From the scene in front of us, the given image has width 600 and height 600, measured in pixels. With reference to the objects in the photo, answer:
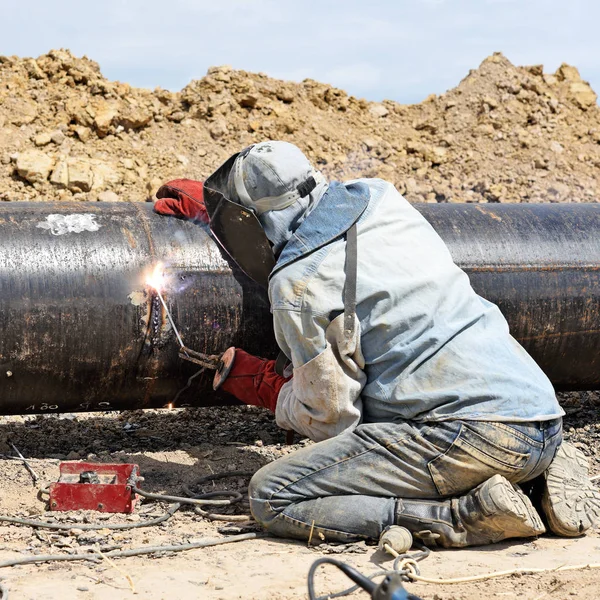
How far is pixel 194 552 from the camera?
10.6ft

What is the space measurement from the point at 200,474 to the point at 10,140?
24.7 ft

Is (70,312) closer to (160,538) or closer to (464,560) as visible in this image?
(160,538)

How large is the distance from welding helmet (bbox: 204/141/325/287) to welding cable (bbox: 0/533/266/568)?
117 centimetres

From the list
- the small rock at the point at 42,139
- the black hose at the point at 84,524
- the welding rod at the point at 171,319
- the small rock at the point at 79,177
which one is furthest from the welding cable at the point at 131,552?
the small rock at the point at 42,139

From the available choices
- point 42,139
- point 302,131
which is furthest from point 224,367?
point 302,131

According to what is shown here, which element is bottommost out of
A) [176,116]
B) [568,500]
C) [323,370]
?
[568,500]

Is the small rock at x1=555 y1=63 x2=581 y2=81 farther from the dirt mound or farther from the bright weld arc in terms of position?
the bright weld arc

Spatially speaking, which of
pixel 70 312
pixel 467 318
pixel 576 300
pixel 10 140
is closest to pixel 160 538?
pixel 70 312

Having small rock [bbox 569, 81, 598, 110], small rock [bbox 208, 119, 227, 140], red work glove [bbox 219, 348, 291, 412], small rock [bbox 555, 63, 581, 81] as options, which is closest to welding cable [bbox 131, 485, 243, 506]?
red work glove [bbox 219, 348, 291, 412]

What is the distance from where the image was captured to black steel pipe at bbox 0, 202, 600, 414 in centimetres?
394

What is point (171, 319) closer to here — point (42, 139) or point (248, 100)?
point (42, 139)

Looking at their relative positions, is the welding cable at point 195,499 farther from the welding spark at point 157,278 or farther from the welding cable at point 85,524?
the welding spark at point 157,278

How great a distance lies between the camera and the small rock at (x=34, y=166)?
9.80 meters

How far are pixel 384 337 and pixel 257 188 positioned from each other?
0.75 metres
